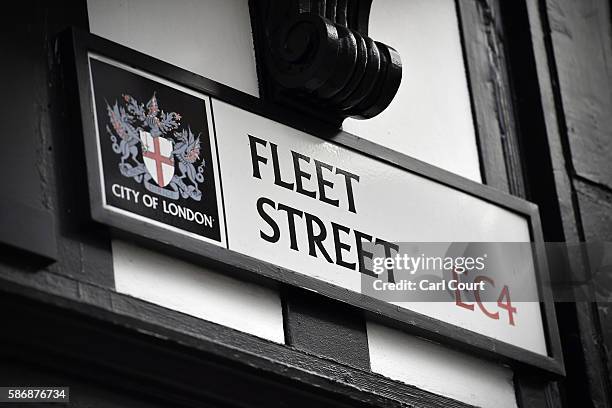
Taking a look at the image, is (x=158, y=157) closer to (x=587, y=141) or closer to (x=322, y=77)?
(x=322, y=77)

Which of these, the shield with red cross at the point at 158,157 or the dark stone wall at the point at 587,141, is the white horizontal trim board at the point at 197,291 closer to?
the shield with red cross at the point at 158,157

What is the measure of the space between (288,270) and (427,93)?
0.92 meters

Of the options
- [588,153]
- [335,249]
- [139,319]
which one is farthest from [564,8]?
[139,319]

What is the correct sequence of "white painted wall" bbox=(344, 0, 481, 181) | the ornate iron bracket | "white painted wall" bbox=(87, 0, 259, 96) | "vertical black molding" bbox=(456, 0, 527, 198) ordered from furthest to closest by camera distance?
1. "vertical black molding" bbox=(456, 0, 527, 198)
2. "white painted wall" bbox=(344, 0, 481, 181)
3. the ornate iron bracket
4. "white painted wall" bbox=(87, 0, 259, 96)

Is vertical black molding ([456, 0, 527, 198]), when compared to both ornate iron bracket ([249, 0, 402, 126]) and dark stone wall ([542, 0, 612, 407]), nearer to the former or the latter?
dark stone wall ([542, 0, 612, 407])

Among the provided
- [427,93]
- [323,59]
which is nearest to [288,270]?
[323,59]

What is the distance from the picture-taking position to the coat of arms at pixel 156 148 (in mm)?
3295

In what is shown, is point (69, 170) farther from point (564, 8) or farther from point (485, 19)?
point (564, 8)

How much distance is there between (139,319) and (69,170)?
0.35 metres

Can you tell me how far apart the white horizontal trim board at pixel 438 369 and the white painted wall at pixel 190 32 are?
684 mm

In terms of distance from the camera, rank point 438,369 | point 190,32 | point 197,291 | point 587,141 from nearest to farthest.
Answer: point 197,291
point 190,32
point 438,369
point 587,141

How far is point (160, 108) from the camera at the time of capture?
3.42 m

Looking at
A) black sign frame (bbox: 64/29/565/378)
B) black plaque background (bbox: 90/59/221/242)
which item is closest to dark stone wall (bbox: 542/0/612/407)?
black sign frame (bbox: 64/29/565/378)

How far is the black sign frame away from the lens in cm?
324
